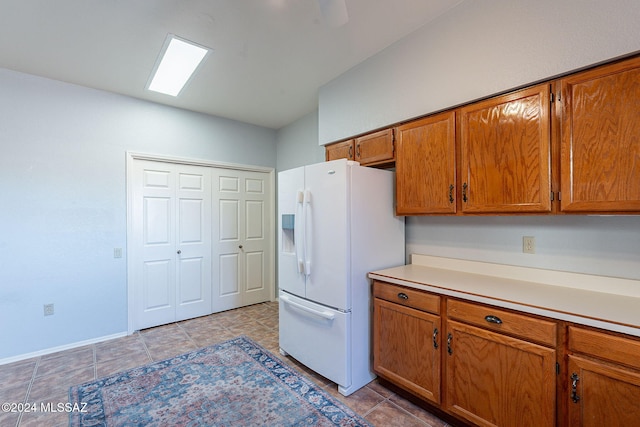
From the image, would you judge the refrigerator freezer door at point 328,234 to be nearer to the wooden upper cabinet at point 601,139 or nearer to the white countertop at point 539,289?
the white countertop at point 539,289

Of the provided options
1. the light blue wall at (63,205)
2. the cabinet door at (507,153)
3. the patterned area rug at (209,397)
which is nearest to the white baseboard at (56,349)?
the light blue wall at (63,205)

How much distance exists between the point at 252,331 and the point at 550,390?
2775 mm

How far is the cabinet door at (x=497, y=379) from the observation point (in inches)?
54.2

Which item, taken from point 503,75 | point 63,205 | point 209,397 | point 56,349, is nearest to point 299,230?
point 209,397

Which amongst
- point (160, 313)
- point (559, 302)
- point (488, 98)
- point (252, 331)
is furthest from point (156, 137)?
point (559, 302)

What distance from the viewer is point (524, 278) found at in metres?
1.87

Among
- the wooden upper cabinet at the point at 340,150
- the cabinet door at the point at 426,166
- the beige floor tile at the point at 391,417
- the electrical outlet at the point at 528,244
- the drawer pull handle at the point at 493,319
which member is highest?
the wooden upper cabinet at the point at 340,150

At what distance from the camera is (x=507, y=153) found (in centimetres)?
171

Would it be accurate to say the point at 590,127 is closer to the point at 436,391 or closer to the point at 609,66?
the point at 609,66

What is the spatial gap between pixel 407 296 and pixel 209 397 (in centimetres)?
162

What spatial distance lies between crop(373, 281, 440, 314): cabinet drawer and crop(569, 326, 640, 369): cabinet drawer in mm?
653

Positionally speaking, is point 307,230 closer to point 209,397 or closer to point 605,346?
point 209,397

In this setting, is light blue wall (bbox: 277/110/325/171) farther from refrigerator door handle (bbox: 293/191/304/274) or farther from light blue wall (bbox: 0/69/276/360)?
light blue wall (bbox: 0/69/276/360)

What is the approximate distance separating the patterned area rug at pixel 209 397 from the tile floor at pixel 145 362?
0.12 meters
